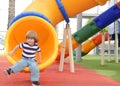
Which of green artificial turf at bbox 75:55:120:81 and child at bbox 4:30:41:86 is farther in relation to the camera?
green artificial turf at bbox 75:55:120:81

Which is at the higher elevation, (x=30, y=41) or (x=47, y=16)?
(x=47, y=16)

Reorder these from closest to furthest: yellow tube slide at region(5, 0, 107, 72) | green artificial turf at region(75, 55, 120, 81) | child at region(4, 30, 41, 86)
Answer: child at region(4, 30, 41, 86) → yellow tube slide at region(5, 0, 107, 72) → green artificial turf at region(75, 55, 120, 81)

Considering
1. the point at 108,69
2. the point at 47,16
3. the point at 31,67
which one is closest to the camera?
the point at 31,67

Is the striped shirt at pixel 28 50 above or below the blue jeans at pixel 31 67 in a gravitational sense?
above

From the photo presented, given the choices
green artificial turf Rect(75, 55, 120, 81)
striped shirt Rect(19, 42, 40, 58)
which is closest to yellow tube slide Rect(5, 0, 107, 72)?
striped shirt Rect(19, 42, 40, 58)

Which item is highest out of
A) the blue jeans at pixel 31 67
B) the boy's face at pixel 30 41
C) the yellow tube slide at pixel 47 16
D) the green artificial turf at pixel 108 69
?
the yellow tube slide at pixel 47 16

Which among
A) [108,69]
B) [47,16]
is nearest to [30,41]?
[47,16]

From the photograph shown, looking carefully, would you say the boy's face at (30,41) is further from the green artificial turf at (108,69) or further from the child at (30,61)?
the green artificial turf at (108,69)

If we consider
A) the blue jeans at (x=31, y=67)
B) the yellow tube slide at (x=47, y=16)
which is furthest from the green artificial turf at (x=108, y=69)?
the blue jeans at (x=31, y=67)

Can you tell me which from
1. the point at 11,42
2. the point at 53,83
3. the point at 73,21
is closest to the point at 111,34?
the point at 11,42

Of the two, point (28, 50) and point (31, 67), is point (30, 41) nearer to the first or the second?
point (28, 50)

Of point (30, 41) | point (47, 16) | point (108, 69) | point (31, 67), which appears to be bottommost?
point (108, 69)

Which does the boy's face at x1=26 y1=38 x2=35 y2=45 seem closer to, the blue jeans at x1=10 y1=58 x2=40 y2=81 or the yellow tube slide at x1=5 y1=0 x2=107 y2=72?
the blue jeans at x1=10 y1=58 x2=40 y2=81

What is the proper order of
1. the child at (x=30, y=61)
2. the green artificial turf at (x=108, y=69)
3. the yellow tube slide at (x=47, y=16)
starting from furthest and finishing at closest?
1. the green artificial turf at (x=108, y=69)
2. the yellow tube slide at (x=47, y=16)
3. the child at (x=30, y=61)
